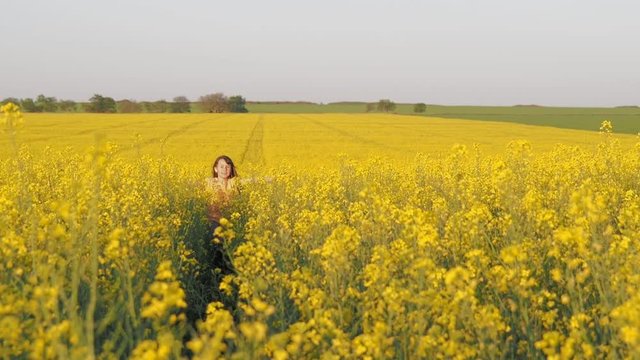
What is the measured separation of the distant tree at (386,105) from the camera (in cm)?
9381

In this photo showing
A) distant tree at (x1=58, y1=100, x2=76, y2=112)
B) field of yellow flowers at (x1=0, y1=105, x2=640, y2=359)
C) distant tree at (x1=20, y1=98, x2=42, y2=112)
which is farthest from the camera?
distant tree at (x1=58, y1=100, x2=76, y2=112)

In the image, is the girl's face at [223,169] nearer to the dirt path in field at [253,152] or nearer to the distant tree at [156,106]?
the dirt path in field at [253,152]

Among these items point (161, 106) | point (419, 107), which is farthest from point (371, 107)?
point (161, 106)

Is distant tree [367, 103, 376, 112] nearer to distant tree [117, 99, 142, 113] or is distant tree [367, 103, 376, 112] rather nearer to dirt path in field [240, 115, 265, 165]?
distant tree [117, 99, 142, 113]

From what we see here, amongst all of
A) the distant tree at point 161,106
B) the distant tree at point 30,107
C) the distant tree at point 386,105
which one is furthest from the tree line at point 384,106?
the distant tree at point 30,107

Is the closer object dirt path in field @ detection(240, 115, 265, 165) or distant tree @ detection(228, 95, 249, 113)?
dirt path in field @ detection(240, 115, 265, 165)

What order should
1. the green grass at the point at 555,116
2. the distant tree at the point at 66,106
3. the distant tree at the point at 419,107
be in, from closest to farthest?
1. the green grass at the point at 555,116
2. the distant tree at the point at 66,106
3. the distant tree at the point at 419,107

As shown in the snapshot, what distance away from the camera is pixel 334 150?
2145 centimetres

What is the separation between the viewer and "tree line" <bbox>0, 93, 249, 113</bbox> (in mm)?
77375

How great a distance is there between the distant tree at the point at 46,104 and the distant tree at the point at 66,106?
0.81 meters

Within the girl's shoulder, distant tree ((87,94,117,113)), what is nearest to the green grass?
distant tree ((87,94,117,113))

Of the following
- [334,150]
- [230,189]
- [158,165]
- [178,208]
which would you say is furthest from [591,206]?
[334,150]

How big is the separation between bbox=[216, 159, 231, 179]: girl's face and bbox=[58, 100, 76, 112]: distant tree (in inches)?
3061

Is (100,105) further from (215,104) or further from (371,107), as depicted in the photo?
(371,107)
